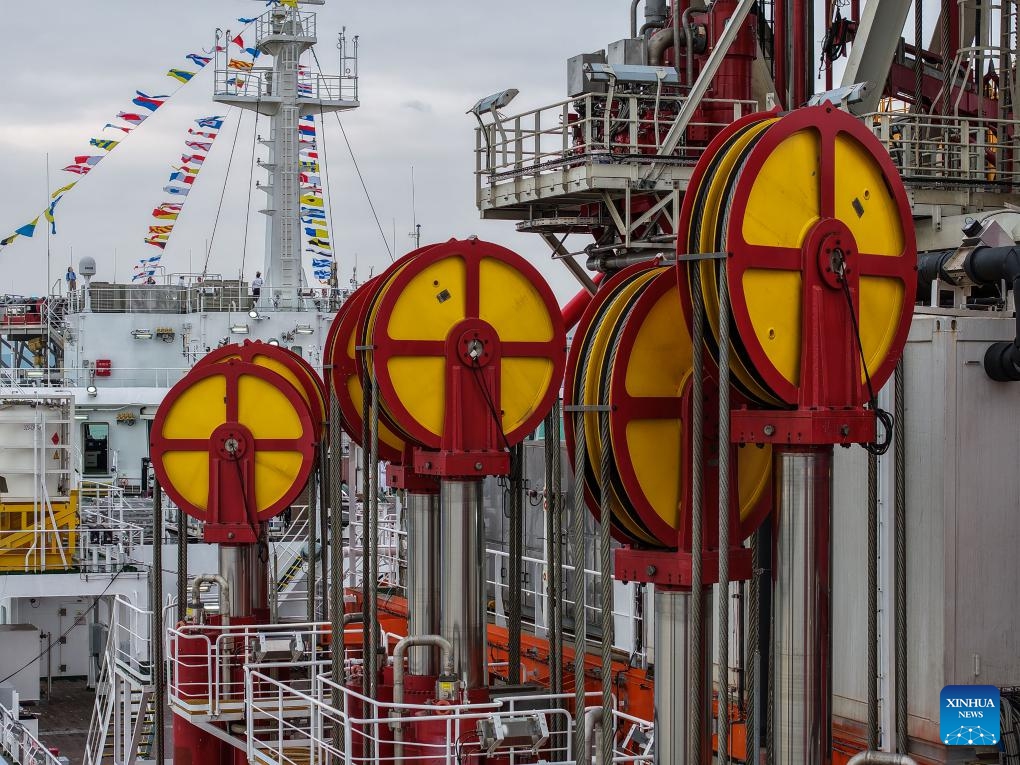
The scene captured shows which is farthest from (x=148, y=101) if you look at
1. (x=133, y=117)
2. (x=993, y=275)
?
(x=993, y=275)

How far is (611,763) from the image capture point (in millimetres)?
9477

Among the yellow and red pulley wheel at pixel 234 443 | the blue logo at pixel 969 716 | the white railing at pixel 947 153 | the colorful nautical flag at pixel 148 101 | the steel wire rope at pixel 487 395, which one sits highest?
the colorful nautical flag at pixel 148 101

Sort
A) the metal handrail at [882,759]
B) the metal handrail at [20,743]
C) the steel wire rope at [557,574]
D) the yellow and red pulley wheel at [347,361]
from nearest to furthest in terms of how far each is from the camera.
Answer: the metal handrail at [882,759] < the steel wire rope at [557,574] < the yellow and red pulley wheel at [347,361] < the metal handrail at [20,743]

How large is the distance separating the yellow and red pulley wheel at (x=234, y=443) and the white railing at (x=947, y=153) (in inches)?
280

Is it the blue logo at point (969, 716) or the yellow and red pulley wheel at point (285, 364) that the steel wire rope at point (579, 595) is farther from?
the yellow and red pulley wheel at point (285, 364)

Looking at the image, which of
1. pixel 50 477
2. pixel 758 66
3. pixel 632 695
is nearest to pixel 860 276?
pixel 632 695

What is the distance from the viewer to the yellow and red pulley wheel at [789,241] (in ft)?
28.1

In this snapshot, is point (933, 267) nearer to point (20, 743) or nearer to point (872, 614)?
point (872, 614)

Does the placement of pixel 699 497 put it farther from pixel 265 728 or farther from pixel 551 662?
→ pixel 265 728

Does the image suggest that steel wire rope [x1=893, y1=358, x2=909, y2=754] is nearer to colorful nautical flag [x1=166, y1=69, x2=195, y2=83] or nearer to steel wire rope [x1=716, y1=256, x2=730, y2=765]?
steel wire rope [x1=716, y1=256, x2=730, y2=765]

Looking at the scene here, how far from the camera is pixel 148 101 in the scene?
111 ft

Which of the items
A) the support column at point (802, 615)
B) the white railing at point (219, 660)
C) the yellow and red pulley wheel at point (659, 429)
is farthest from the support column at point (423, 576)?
the support column at point (802, 615)

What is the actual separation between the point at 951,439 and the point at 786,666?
282 centimetres

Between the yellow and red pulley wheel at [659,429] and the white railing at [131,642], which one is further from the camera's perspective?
the white railing at [131,642]
